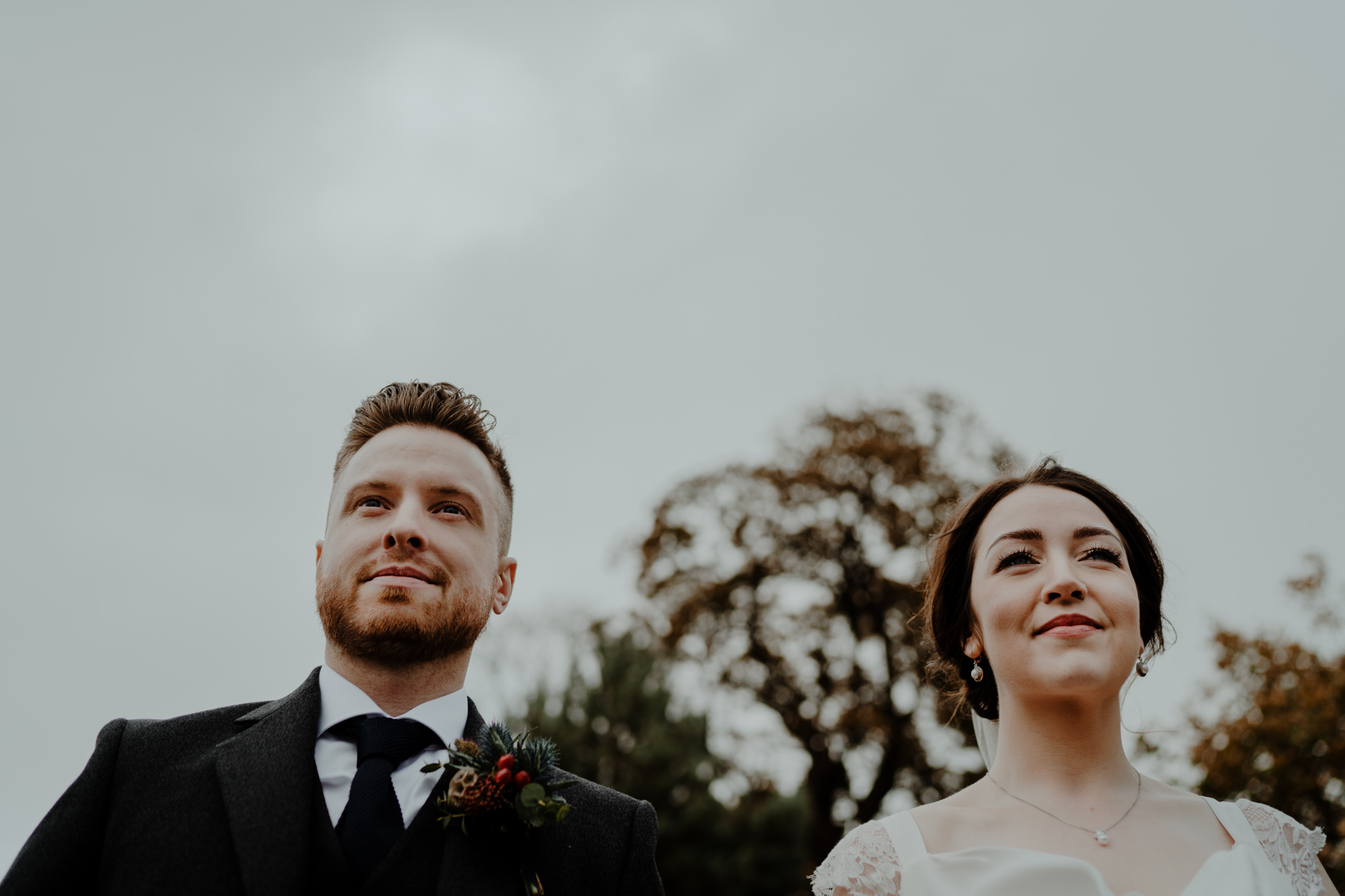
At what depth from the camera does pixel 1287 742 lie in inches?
473

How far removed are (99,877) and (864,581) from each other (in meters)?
18.8

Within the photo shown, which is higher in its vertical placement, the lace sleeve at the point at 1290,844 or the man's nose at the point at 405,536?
the man's nose at the point at 405,536

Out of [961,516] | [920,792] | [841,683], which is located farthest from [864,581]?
[961,516]

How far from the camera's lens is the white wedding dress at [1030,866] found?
3.23m

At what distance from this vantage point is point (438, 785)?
10.2 feet

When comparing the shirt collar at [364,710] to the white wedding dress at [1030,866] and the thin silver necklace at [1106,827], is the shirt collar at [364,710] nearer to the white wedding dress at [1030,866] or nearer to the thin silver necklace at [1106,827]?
the white wedding dress at [1030,866]

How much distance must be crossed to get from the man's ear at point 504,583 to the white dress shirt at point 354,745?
440 mm

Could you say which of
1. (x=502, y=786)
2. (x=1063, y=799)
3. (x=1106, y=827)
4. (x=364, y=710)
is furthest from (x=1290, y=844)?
(x=364, y=710)

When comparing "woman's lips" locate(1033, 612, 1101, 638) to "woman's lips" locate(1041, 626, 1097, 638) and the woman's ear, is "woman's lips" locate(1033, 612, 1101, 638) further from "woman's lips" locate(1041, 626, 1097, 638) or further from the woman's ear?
the woman's ear

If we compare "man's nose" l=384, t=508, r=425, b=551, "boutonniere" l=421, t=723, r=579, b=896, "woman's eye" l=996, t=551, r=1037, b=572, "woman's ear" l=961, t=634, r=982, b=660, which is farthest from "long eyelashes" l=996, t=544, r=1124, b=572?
"man's nose" l=384, t=508, r=425, b=551

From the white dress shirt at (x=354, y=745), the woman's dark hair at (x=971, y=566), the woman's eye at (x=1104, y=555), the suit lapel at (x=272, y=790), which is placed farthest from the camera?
the woman's dark hair at (x=971, y=566)

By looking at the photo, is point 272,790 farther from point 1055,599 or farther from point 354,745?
point 1055,599

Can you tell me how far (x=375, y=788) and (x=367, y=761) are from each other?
10cm

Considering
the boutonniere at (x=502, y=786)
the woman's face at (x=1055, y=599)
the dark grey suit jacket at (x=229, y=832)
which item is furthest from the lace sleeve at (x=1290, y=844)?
the boutonniere at (x=502, y=786)
